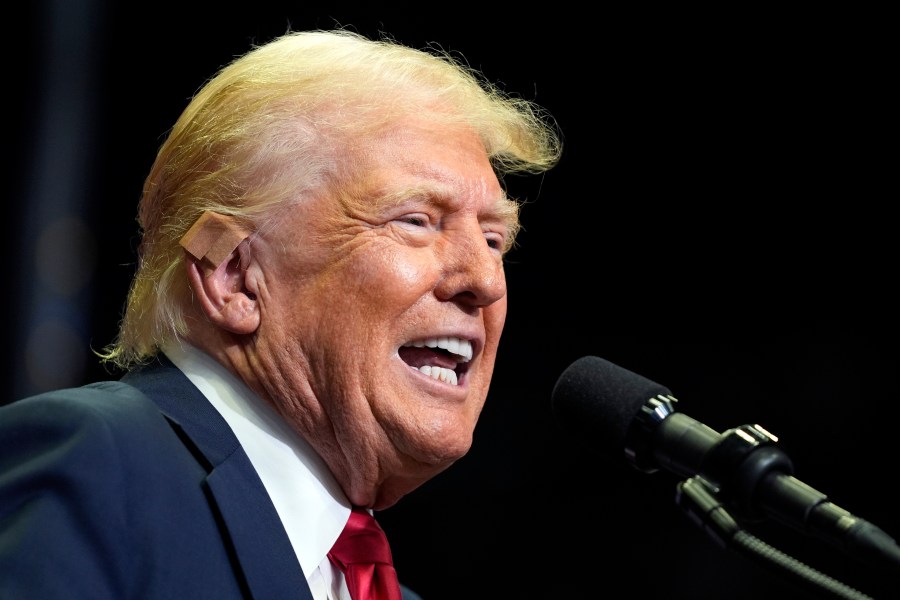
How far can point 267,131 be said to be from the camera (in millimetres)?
1894

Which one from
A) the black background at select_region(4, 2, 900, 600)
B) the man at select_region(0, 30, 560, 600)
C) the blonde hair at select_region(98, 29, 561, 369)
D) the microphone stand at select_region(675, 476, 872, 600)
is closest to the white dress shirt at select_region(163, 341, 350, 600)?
the man at select_region(0, 30, 560, 600)

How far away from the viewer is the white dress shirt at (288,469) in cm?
175

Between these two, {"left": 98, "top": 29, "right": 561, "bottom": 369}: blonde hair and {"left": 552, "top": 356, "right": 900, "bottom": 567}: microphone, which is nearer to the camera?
{"left": 552, "top": 356, "right": 900, "bottom": 567}: microphone

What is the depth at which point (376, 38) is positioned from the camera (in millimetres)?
3492

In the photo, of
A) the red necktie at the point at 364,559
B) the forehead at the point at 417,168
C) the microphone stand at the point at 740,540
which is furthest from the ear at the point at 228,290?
the microphone stand at the point at 740,540

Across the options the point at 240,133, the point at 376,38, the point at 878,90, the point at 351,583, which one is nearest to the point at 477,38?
the point at 376,38

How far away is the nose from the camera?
1885 mm

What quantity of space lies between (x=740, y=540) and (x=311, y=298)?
0.89 metres

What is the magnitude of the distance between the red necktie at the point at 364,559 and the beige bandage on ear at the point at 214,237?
0.55 meters

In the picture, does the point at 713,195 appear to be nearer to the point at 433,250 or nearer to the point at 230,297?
the point at 433,250

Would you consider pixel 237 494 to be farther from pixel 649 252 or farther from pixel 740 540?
pixel 649 252

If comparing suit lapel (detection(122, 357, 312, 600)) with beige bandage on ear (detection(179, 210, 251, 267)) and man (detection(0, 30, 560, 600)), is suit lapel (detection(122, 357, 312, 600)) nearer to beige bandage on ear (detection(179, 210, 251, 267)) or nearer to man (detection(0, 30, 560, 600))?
man (detection(0, 30, 560, 600))

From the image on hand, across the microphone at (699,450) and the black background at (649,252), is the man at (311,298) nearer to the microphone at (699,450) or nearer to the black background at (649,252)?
the microphone at (699,450)

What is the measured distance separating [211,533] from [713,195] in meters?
→ 2.49
